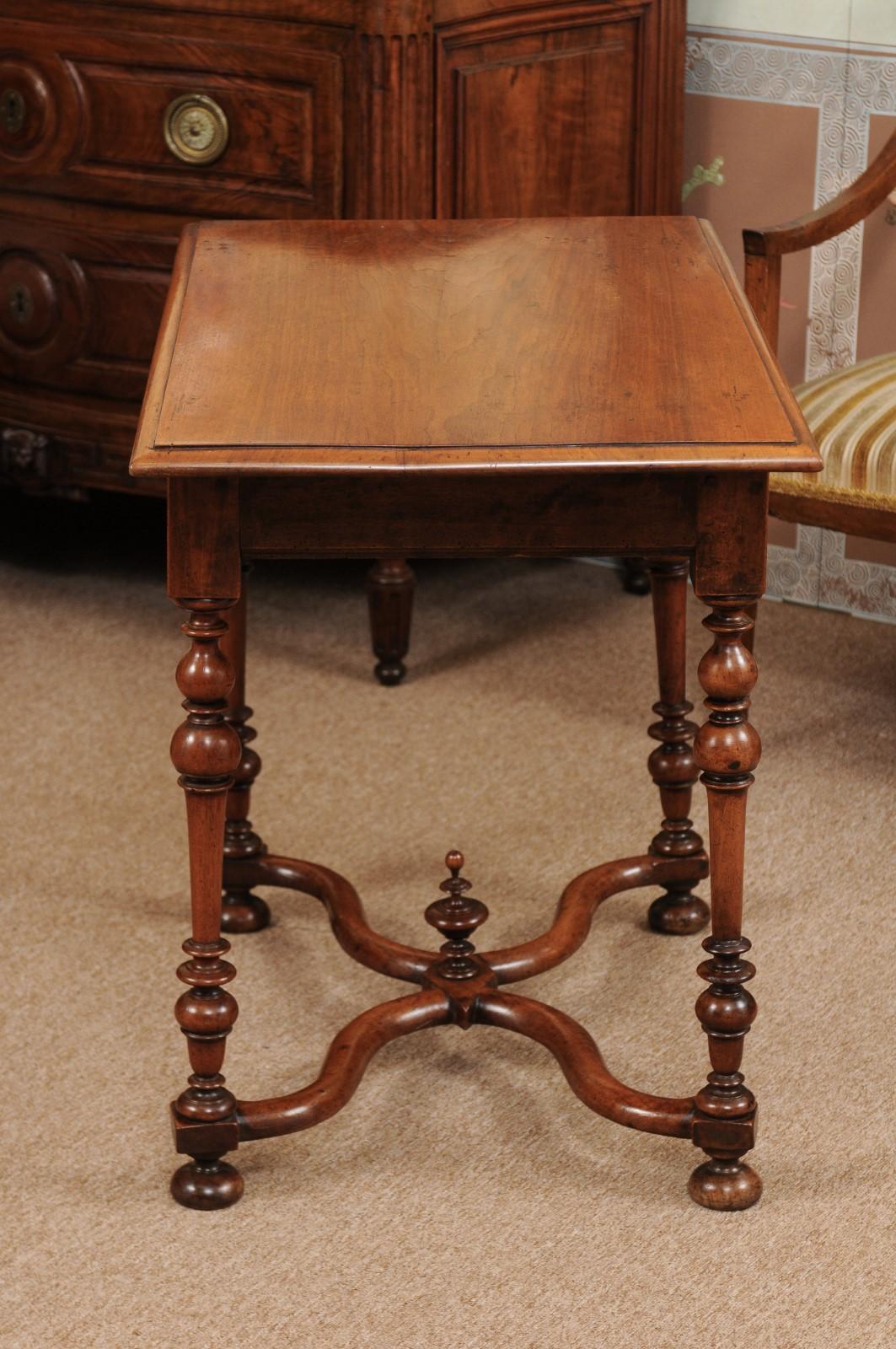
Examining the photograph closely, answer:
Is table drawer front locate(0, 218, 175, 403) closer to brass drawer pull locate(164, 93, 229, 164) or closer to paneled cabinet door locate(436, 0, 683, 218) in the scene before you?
brass drawer pull locate(164, 93, 229, 164)

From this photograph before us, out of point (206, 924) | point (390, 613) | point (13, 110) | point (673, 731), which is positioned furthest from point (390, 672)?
point (206, 924)

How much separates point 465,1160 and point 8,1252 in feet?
1.60

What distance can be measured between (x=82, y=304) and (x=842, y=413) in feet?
4.59

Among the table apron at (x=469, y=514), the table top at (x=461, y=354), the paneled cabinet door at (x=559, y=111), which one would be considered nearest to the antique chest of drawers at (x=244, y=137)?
→ the paneled cabinet door at (x=559, y=111)

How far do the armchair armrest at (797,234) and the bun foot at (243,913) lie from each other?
112cm

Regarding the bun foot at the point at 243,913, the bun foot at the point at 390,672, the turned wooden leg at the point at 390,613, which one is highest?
the turned wooden leg at the point at 390,613

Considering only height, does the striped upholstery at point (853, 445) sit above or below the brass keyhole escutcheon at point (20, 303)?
below

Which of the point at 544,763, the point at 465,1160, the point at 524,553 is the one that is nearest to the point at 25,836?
the point at 544,763

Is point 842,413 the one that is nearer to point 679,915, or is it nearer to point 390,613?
point 679,915

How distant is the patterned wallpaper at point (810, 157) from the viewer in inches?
127

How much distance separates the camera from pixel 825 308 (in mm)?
3387

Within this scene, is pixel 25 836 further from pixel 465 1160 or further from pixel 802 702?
pixel 802 702

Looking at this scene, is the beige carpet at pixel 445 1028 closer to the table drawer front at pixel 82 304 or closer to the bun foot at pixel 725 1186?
the bun foot at pixel 725 1186

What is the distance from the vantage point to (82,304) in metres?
3.22
